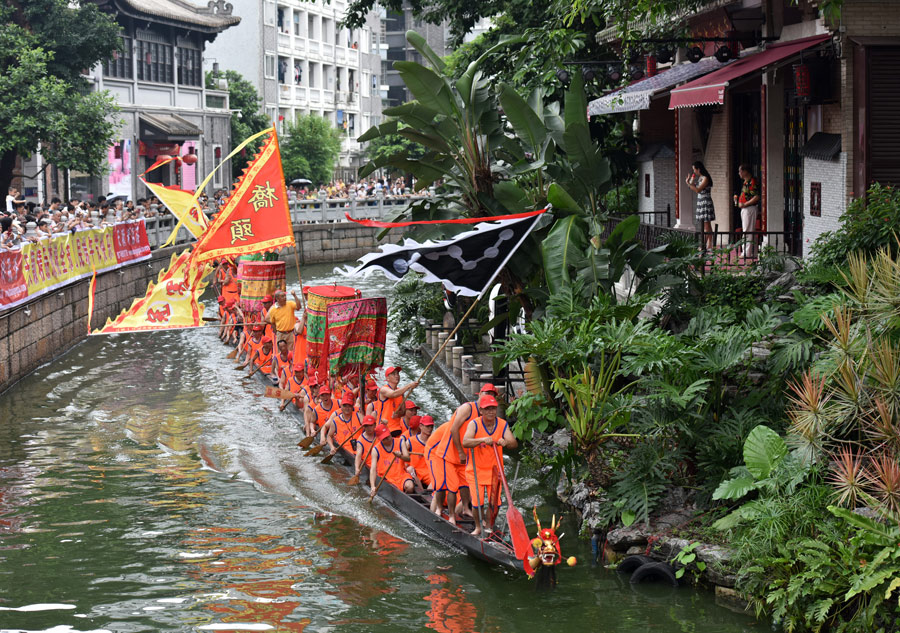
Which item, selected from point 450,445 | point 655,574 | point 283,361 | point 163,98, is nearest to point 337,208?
point 163,98

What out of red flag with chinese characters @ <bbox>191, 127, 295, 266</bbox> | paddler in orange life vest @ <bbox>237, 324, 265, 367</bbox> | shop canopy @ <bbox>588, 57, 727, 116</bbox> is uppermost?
shop canopy @ <bbox>588, 57, 727, 116</bbox>

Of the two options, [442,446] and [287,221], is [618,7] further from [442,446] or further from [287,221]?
[442,446]

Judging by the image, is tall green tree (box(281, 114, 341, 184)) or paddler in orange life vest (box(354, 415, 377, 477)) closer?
paddler in orange life vest (box(354, 415, 377, 477))

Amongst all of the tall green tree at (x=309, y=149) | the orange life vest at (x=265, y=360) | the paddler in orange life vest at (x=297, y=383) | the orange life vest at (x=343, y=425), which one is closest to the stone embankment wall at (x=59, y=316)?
the orange life vest at (x=265, y=360)

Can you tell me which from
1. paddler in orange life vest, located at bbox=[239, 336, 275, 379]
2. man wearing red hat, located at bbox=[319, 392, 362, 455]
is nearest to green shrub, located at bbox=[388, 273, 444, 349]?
paddler in orange life vest, located at bbox=[239, 336, 275, 379]

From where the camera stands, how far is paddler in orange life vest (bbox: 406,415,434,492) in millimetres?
14094

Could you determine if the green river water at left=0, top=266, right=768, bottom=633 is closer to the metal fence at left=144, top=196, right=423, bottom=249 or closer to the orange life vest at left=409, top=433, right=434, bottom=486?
the orange life vest at left=409, top=433, right=434, bottom=486

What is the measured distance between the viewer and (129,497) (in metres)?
14.9

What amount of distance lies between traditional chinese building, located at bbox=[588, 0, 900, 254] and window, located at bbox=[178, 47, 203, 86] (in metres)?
30.5

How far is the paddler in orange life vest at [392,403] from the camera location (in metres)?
14.4

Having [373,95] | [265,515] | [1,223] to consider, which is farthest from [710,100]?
[373,95]

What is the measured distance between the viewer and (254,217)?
756 inches

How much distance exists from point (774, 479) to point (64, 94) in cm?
2529

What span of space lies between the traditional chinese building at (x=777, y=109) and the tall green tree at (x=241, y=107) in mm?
33773
